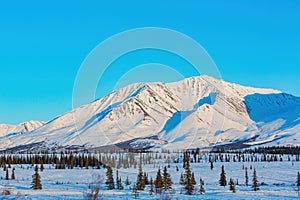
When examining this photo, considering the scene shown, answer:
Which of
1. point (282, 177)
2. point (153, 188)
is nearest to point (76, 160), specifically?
point (282, 177)

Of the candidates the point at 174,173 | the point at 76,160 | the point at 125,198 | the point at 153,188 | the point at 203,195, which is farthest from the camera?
the point at 76,160

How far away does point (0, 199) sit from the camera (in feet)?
181

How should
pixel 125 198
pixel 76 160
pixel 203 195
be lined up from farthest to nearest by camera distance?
pixel 76 160, pixel 203 195, pixel 125 198

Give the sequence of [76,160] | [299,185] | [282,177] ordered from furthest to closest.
→ [76,160], [282,177], [299,185]

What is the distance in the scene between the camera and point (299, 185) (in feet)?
267

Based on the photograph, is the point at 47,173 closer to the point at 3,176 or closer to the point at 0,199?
the point at 3,176

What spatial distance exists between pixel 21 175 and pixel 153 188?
4690 centimetres

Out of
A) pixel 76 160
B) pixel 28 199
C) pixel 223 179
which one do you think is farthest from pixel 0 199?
pixel 76 160

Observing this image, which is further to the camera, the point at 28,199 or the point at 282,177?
the point at 282,177

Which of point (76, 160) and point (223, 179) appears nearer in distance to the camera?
point (223, 179)

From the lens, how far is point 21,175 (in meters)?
110

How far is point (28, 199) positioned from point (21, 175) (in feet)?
181

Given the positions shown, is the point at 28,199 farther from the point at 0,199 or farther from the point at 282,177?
the point at 282,177

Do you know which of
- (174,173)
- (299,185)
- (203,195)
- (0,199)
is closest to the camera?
(0,199)
